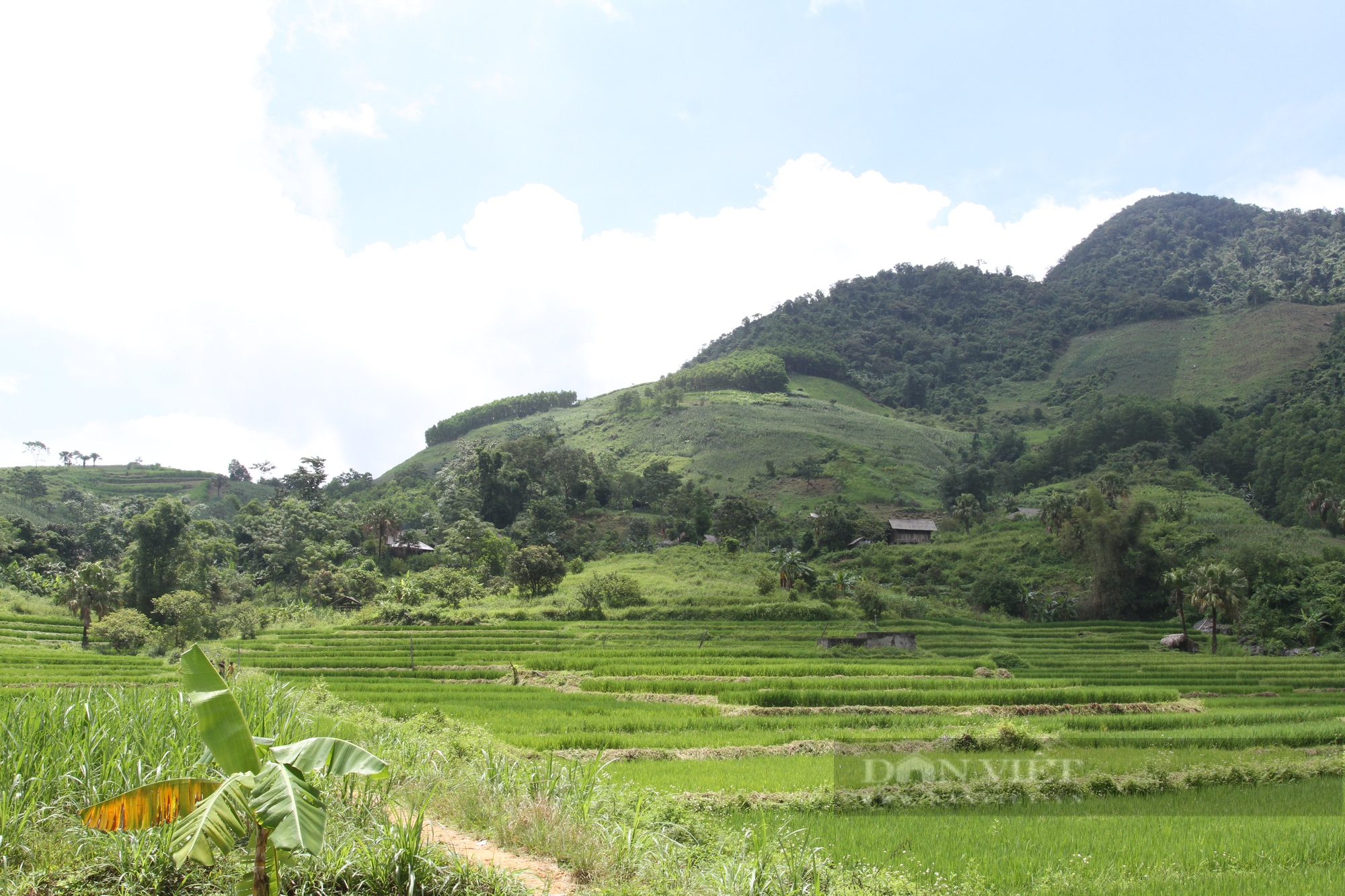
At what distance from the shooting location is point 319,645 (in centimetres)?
4312

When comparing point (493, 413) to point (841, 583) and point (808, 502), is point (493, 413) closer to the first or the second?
point (808, 502)

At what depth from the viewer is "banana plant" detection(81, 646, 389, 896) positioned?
17.4 ft

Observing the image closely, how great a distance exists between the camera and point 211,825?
547cm

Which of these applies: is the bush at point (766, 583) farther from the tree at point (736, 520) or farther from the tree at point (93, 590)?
the tree at point (93, 590)

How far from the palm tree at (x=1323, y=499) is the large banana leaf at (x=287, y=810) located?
263 feet

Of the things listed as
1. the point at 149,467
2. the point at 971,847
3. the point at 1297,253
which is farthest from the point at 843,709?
the point at 1297,253

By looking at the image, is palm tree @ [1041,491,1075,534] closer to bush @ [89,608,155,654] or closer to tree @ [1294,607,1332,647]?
tree @ [1294,607,1332,647]

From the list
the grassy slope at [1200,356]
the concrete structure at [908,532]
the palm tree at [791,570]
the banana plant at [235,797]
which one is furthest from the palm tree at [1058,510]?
the banana plant at [235,797]

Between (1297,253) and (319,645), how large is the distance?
722 feet

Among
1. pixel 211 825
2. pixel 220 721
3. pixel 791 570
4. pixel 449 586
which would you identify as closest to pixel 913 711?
pixel 220 721

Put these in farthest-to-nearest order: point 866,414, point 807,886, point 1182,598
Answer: point 866,414
point 1182,598
point 807,886

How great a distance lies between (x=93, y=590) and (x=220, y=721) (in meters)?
59.4

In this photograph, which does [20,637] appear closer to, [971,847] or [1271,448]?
[971,847]

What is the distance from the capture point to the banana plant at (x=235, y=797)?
5.32 meters
